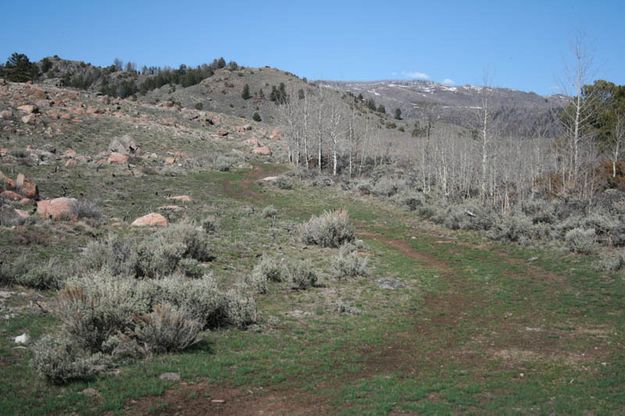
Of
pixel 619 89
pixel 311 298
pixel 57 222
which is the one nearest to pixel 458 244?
pixel 311 298

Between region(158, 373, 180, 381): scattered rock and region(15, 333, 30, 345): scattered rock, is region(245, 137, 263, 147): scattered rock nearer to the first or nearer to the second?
region(15, 333, 30, 345): scattered rock

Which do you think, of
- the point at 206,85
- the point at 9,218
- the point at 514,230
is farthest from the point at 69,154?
the point at 206,85

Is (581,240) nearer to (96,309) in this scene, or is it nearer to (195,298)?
(195,298)

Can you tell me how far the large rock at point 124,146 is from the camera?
38344 mm

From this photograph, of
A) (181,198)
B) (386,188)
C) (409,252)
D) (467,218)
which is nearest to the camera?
(409,252)

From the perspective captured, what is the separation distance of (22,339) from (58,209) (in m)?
9.50

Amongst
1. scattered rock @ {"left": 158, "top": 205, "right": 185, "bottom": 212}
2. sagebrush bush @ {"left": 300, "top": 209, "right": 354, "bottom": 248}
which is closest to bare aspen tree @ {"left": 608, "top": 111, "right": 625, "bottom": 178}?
sagebrush bush @ {"left": 300, "top": 209, "right": 354, "bottom": 248}

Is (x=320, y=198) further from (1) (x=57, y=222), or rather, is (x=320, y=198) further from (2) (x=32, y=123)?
(2) (x=32, y=123)

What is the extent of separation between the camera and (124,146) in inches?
1554

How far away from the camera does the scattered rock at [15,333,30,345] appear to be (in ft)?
26.2

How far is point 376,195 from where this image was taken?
1236 inches

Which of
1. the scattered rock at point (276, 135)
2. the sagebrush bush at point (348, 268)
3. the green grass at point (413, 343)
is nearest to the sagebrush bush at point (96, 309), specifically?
the green grass at point (413, 343)

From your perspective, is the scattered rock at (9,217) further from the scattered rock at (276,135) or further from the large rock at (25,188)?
the scattered rock at (276,135)

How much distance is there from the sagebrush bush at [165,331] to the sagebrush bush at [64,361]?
744 mm
